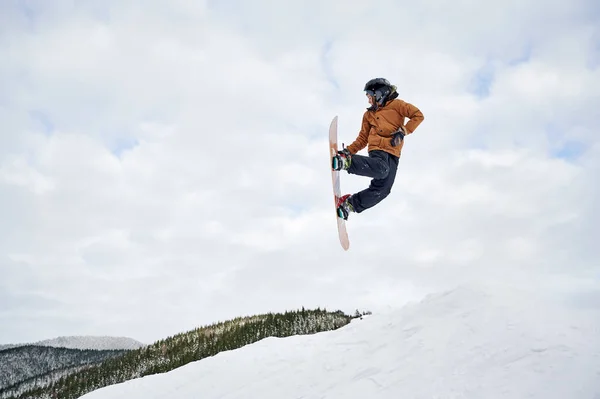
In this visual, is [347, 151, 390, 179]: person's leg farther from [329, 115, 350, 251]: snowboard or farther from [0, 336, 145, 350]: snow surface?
[0, 336, 145, 350]: snow surface

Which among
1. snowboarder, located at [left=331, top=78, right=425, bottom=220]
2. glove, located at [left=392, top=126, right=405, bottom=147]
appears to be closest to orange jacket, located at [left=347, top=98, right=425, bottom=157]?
snowboarder, located at [left=331, top=78, right=425, bottom=220]

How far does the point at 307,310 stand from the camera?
22.0 meters

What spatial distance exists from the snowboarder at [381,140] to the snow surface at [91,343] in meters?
54.3

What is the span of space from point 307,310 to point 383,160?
582 inches

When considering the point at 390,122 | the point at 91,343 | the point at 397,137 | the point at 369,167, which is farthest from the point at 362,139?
the point at 91,343

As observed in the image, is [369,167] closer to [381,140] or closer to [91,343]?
[381,140]

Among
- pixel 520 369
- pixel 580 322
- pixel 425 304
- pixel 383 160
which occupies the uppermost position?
pixel 383 160

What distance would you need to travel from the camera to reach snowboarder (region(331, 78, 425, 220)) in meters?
8.72

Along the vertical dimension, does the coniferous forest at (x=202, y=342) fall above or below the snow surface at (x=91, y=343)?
below

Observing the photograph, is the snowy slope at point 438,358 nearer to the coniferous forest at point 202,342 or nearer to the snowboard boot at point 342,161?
the snowboard boot at point 342,161

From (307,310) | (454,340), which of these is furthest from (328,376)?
(307,310)

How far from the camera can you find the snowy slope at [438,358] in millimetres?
4746

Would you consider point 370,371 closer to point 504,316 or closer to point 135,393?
point 504,316

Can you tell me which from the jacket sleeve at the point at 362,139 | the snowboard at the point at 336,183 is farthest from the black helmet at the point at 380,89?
the snowboard at the point at 336,183
